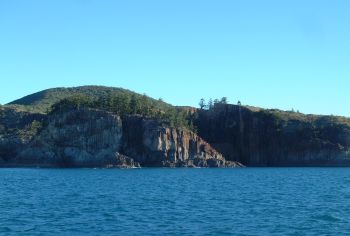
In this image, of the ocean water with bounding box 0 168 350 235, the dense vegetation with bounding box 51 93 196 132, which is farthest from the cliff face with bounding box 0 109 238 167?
the ocean water with bounding box 0 168 350 235

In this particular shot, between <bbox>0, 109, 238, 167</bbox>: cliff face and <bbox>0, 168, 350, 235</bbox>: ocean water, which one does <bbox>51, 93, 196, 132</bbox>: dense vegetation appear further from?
<bbox>0, 168, 350, 235</bbox>: ocean water

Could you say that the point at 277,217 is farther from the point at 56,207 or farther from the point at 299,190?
the point at 299,190

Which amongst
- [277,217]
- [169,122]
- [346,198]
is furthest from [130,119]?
[277,217]

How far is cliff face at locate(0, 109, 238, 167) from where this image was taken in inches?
6240

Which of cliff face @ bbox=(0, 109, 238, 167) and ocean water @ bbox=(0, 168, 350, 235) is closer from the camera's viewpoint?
ocean water @ bbox=(0, 168, 350, 235)

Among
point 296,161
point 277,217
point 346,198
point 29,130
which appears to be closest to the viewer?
point 277,217

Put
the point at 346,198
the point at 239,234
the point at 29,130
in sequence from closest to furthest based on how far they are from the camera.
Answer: the point at 239,234 < the point at 346,198 < the point at 29,130

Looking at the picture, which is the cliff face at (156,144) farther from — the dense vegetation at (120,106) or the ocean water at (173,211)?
the ocean water at (173,211)

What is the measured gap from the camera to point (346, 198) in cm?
6775

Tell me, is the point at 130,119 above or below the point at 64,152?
above

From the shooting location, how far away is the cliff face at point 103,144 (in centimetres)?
15850

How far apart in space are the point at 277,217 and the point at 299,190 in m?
32.4

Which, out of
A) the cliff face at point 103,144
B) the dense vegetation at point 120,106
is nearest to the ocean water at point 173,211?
the cliff face at point 103,144

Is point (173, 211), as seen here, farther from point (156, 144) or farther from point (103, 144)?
point (156, 144)
